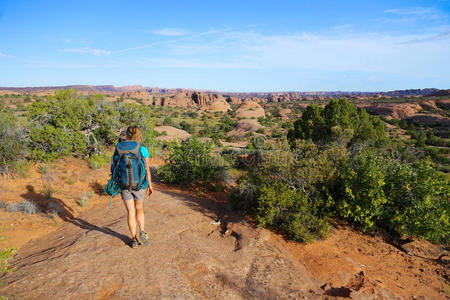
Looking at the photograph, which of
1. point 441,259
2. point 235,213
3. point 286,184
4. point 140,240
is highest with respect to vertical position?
point 286,184

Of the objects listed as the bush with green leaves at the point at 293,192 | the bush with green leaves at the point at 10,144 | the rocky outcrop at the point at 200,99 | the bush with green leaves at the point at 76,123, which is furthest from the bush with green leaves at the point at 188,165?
the rocky outcrop at the point at 200,99

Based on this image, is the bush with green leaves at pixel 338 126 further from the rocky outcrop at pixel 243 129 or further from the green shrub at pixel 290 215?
the rocky outcrop at pixel 243 129

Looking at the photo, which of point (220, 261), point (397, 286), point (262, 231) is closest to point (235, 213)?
point (262, 231)

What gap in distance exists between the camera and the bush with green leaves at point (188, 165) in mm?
9320

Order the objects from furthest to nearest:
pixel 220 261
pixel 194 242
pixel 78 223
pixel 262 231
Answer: pixel 78 223 → pixel 262 231 → pixel 194 242 → pixel 220 261

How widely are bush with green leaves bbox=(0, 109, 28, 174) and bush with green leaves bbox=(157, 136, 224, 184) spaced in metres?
4.53

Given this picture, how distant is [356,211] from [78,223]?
6.55 metres

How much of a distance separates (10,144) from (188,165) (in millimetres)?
5746

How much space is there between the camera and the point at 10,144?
25.6 ft

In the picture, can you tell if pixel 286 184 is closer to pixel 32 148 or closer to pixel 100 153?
pixel 100 153

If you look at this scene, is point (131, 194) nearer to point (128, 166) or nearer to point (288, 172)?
point (128, 166)

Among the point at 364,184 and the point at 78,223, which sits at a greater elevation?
the point at 364,184

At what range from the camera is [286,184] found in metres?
6.04

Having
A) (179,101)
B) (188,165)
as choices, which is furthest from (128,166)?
(179,101)
